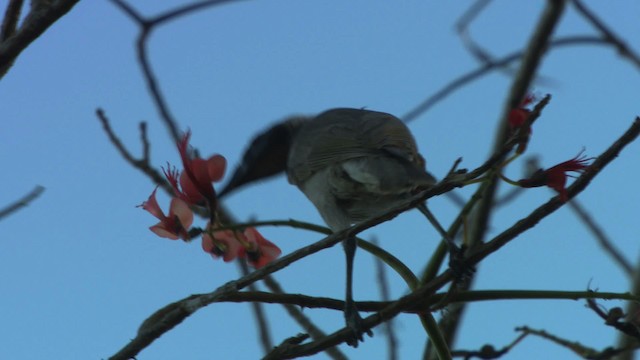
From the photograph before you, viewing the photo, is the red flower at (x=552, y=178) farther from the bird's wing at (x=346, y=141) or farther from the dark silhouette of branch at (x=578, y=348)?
the bird's wing at (x=346, y=141)

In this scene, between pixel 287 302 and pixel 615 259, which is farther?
pixel 615 259

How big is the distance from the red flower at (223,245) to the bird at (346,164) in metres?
0.53

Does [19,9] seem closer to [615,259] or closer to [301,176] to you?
[301,176]

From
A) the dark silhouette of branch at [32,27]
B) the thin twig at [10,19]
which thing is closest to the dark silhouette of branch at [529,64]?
the thin twig at [10,19]

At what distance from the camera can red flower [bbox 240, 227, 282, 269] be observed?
3.17 m

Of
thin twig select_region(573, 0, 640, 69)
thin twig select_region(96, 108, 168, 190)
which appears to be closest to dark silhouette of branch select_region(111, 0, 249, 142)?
thin twig select_region(96, 108, 168, 190)

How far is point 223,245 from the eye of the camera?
3.07 meters

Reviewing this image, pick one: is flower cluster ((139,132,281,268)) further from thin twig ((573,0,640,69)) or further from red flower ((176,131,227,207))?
thin twig ((573,0,640,69))

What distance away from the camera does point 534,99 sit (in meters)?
2.97

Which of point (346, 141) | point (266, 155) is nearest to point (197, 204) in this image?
point (346, 141)

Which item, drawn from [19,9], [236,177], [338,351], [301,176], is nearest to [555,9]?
[301,176]

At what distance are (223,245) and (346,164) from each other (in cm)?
146

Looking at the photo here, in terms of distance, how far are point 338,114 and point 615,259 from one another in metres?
1.71

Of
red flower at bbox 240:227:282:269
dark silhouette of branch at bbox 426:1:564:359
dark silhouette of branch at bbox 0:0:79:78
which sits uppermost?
dark silhouette of branch at bbox 426:1:564:359
